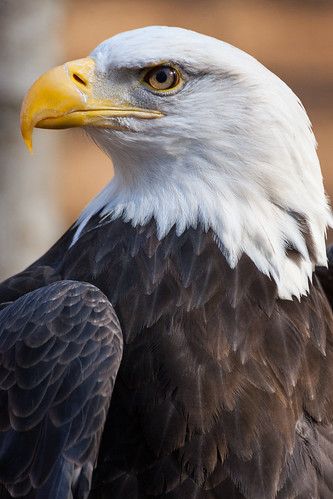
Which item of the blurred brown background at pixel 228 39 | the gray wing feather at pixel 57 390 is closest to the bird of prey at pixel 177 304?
the gray wing feather at pixel 57 390

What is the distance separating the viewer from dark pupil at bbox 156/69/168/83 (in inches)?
134

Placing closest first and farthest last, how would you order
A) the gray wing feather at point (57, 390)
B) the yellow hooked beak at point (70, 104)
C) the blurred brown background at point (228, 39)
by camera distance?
1. the gray wing feather at point (57, 390)
2. the yellow hooked beak at point (70, 104)
3. the blurred brown background at point (228, 39)

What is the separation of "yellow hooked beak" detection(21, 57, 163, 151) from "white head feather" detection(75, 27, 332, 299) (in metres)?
0.03

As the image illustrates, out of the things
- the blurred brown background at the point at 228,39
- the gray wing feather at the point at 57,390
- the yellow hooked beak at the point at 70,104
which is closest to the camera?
the gray wing feather at the point at 57,390

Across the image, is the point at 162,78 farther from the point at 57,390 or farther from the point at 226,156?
the point at 57,390

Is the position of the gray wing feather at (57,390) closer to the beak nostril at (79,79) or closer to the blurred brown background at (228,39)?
the beak nostril at (79,79)

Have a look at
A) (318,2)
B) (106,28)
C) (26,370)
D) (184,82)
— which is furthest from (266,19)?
(26,370)

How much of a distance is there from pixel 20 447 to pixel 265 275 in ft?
2.52

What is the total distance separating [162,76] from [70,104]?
255 mm

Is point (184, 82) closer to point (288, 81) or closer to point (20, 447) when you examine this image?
point (20, 447)

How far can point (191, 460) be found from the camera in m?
3.19

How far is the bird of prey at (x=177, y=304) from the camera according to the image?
3.20 metres

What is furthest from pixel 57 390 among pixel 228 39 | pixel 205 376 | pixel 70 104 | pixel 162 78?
pixel 228 39

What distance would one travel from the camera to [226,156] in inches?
135
